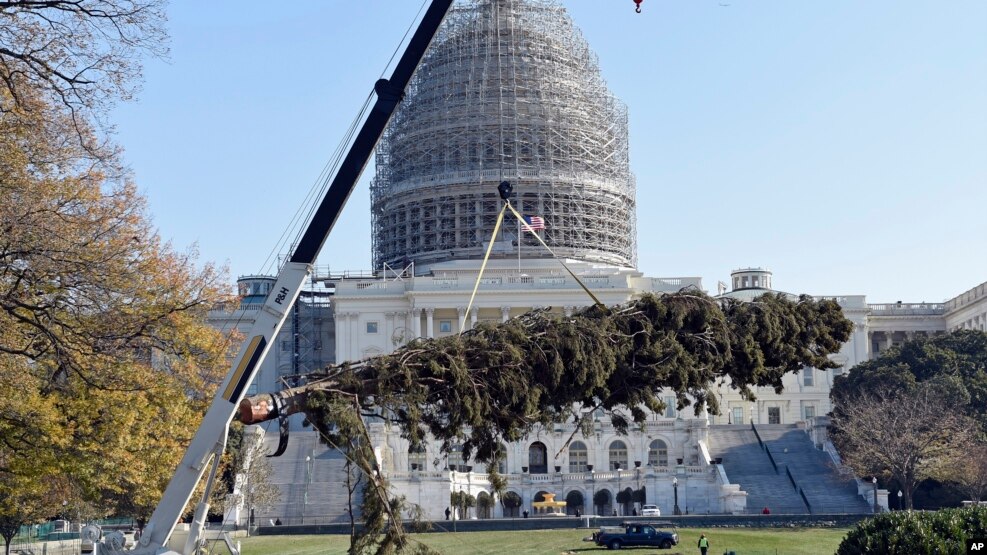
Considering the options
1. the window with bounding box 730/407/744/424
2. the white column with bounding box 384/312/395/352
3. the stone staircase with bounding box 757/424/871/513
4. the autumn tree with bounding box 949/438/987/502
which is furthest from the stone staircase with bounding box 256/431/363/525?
the window with bounding box 730/407/744/424

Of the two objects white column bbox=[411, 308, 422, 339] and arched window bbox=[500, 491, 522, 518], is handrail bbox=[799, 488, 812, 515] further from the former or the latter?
white column bbox=[411, 308, 422, 339]

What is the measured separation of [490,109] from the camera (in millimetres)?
117500

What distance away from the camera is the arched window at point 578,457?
9888cm

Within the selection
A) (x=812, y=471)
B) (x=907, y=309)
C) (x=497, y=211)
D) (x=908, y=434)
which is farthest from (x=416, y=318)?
(x=908, y=434)

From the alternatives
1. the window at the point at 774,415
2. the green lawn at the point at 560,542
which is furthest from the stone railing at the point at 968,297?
the green lawn at the point at 560,542

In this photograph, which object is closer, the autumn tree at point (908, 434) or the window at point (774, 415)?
the autumn tree at point (908, 434)

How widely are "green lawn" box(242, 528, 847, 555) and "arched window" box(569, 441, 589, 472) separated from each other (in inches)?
1288

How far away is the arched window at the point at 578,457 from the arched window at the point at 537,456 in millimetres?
2190

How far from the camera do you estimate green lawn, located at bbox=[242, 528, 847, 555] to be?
176 feet

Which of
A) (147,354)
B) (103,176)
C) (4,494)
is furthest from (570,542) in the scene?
(103,176)

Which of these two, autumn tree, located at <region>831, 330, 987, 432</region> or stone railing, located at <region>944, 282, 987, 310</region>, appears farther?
stone railing, located at <region>944, 282, 987, 310</region>

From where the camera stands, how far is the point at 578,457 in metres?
99.2

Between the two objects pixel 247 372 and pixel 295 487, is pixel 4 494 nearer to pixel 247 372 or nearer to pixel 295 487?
pixel 247 372

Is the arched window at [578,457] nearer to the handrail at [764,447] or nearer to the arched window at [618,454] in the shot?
the arched window at [618,454]
